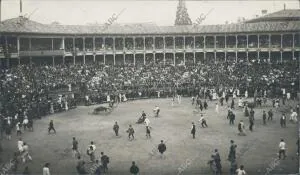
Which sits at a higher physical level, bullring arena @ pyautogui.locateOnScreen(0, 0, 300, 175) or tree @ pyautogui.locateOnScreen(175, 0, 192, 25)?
tree @ pyautogui.locateOnScreen(175, 0, 192, 25)

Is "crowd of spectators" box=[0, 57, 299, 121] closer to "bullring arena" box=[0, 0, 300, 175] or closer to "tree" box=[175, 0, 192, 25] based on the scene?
"bullring arena" box=[0, 0, 300, 175]

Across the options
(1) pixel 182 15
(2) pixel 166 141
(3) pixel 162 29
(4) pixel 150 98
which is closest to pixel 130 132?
(2) pixel 166 141

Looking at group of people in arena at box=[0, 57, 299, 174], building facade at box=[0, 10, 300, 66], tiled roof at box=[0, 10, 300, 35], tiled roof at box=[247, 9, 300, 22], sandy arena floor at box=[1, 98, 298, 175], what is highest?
tiled roof at box=[247, 9, 300, 22]

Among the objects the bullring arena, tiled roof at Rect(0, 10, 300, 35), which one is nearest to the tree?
the bullring arena

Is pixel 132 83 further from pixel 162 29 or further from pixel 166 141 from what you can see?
pixel 166 141

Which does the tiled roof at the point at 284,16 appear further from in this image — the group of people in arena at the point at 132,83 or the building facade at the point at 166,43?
the group of people in arena at the point at 132,83

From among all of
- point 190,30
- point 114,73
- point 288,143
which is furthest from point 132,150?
point 190,30
